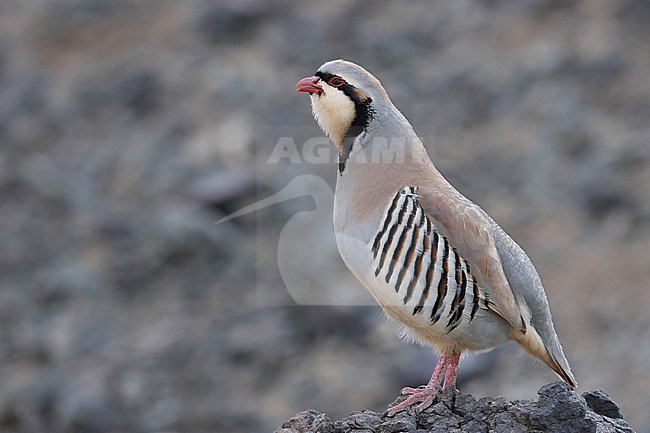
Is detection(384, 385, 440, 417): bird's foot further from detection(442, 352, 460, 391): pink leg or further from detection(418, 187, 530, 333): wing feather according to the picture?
detection(418, 187, 530, 333): wing feather

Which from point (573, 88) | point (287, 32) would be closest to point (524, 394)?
point (573, 88)

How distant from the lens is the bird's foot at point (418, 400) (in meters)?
5.16

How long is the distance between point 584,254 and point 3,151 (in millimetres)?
8590

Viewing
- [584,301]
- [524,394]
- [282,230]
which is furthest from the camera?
[282,230]

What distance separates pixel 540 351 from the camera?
5.42m

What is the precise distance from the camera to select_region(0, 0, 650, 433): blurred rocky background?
1095cm

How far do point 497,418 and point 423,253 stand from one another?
83 centimetres

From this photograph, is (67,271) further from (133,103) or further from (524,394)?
(524,394)

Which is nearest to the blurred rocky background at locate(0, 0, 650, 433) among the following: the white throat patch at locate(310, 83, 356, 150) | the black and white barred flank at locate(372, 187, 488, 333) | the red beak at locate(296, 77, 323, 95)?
the black and white barred flank at locate(372, 187, 488, 333)

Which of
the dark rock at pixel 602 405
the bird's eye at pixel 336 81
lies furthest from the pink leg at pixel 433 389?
the bird's eye at pixel 336 81

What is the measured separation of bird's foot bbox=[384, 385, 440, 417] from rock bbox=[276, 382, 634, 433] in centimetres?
3

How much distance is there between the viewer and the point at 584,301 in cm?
1088

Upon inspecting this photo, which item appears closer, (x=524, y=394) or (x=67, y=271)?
(x=524, y=394)

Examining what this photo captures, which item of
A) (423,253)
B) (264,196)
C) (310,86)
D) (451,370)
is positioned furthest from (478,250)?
(264,196)
